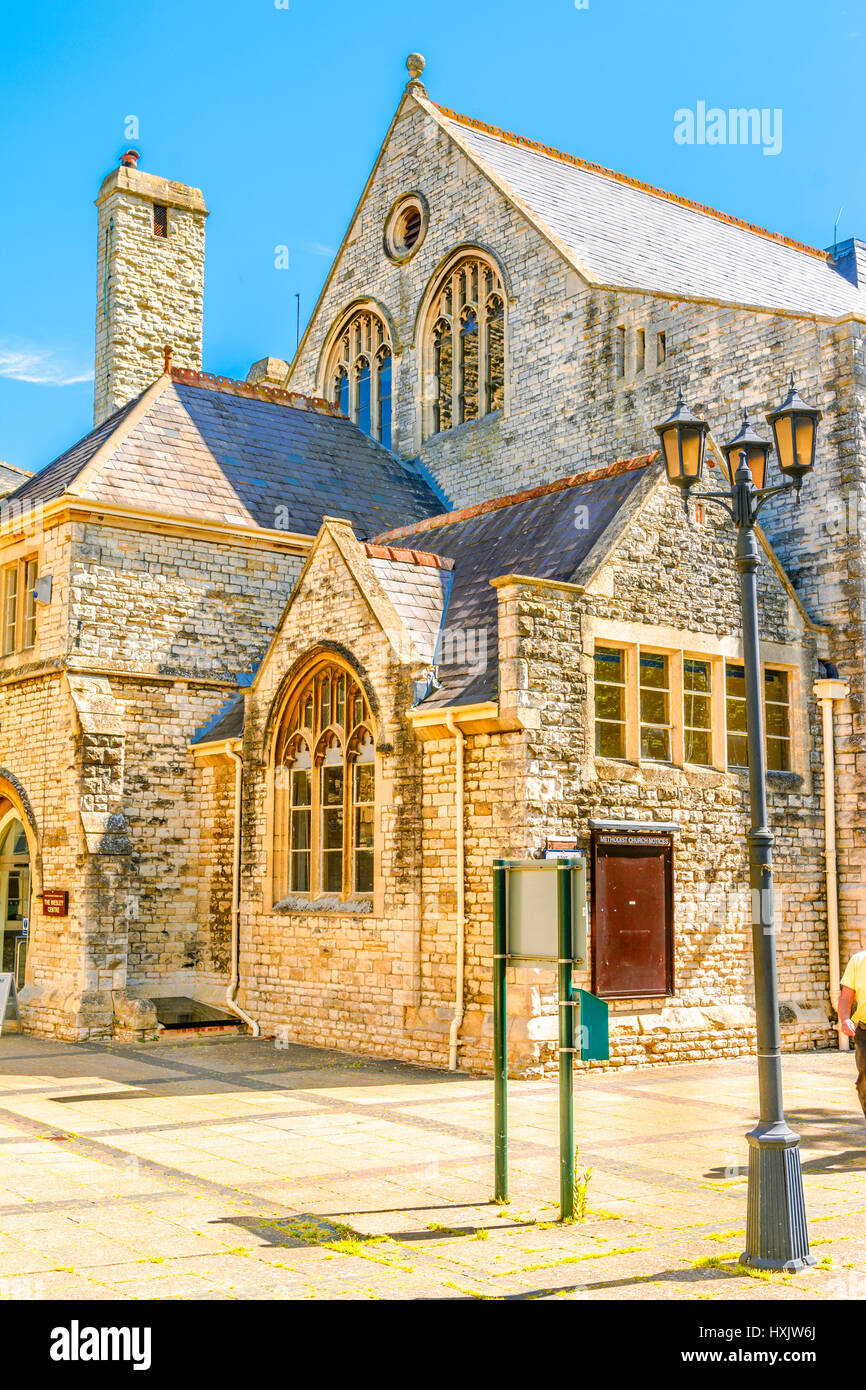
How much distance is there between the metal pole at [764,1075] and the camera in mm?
6688

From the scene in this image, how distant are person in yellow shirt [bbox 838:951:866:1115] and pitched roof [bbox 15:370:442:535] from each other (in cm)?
1247

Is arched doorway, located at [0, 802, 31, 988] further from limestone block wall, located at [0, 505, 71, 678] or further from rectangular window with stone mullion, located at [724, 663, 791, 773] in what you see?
rectangular window with stone mullion, located at [724, 663, 791, 773]

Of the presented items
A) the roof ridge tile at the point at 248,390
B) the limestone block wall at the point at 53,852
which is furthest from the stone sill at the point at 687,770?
the roof ridge tile at the point at 248,390

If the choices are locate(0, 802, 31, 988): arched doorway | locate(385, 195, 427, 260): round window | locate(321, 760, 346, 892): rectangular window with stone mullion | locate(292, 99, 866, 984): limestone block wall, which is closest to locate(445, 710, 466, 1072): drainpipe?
locate(321, 760, 346, 892): rectangular window with stone mullion

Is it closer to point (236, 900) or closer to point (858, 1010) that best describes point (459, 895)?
point (236, 900)

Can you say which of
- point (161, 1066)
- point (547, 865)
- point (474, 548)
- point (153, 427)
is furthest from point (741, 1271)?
point (153, 427)

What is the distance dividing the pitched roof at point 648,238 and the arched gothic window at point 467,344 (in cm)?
175

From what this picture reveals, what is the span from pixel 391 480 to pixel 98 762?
28.4ft

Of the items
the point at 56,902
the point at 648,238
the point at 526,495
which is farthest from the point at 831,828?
the point at 648,238

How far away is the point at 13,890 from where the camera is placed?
20.6 metres

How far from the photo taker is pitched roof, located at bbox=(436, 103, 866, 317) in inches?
872

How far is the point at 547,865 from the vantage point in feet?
26.9

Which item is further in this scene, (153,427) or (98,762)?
(153,427)
